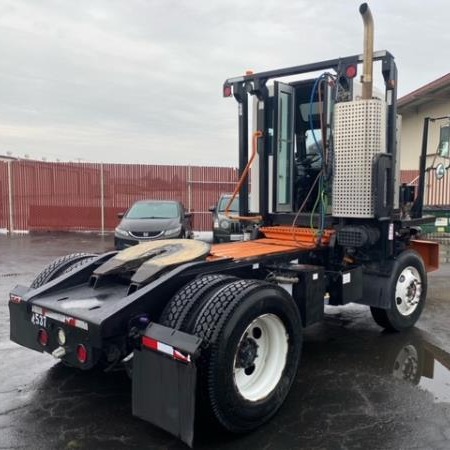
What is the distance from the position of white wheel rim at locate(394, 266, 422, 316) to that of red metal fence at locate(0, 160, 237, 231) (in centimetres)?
1329

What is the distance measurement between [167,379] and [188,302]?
0.56 m

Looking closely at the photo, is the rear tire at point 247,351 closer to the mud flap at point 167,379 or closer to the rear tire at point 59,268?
the mud flap at point 167,379

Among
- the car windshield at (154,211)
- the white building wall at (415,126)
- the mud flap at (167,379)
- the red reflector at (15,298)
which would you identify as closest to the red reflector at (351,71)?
the mud flap at (167,379)

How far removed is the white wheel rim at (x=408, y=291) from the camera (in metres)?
5.74

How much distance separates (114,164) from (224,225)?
7.94 m

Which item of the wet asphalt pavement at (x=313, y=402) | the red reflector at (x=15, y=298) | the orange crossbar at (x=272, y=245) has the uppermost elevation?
the orange crossbar at (x=272, y=245)

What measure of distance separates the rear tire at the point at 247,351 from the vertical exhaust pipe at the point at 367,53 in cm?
254

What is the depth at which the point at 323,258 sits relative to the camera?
215 inches

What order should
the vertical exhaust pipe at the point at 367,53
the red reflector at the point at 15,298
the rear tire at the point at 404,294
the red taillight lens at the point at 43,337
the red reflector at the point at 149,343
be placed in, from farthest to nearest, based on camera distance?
1. the rear tire at the point at 404,294
2. the vertical exhaust pipe at the point at 367,53
3. the red reflector at the point at 15,298
4. the red taillight lens at the point at 43,337
5. the red reflector at the point at 149,343

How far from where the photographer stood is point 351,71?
5312mm

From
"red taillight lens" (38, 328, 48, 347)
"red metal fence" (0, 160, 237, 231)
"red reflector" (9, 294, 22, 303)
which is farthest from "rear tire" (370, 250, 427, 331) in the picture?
"red metal fence" (0, 160, 237, 231)

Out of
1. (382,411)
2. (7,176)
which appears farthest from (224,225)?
(7,176)

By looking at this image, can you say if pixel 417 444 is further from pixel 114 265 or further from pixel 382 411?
pixel 114 265

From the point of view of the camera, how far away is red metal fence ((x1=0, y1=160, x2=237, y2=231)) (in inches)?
749
